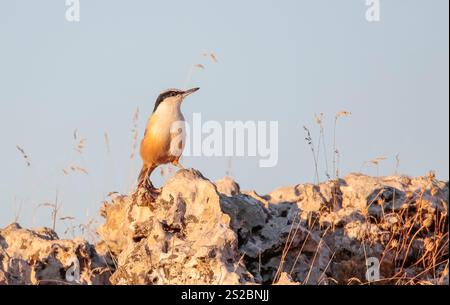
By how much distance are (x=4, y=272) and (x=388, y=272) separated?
11.0 feet

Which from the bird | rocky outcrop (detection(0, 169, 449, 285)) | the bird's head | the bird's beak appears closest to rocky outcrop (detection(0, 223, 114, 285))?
rocky outcrop (detection(0, 169, 449, 285))

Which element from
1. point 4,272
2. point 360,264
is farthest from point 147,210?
point 360,264

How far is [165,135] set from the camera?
898 centimetres

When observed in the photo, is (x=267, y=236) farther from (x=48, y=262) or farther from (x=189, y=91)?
(x=189, y=91)

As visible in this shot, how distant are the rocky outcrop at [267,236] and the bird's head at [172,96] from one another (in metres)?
1.65

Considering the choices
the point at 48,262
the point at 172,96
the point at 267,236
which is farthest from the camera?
the point at 172,96

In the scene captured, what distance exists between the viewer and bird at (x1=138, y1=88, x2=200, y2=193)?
29.4 ft

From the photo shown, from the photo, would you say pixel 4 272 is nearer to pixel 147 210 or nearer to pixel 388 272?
pixel 147 210

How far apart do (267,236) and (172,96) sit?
101 inches

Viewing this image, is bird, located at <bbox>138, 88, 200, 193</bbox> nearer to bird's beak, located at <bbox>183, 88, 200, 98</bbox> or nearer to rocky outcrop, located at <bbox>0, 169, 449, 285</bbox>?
bird's beak, located at <bbox>183, 88, 200, 98</bbox>

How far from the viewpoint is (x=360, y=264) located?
7.80 metres

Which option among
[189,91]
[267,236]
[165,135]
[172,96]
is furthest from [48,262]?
[189,91]

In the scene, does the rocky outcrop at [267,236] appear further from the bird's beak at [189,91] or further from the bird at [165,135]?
the bird's beak at [189,91]
